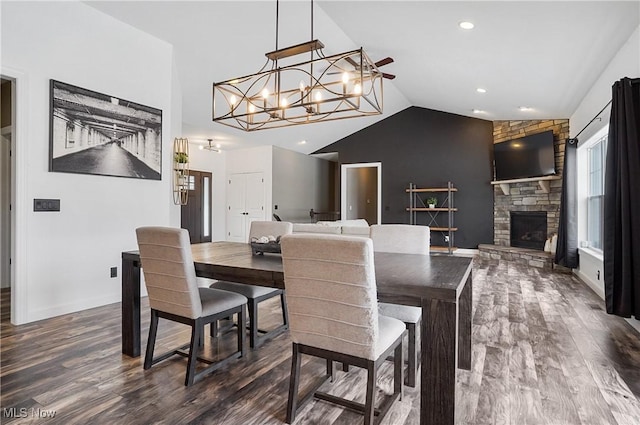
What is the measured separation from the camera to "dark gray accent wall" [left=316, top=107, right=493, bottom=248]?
7.94 metres

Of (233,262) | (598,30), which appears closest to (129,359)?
(233,262)

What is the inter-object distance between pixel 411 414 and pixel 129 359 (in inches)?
74.2

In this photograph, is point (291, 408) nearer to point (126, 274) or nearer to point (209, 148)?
point (126, 274)

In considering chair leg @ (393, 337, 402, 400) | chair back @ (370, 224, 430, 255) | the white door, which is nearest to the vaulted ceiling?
chair back @ (370, 224, 430, 255)

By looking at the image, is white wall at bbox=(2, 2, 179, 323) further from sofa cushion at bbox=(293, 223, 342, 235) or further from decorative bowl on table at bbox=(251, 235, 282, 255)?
decorative bowl on table at bbox=(251, 235, 282, 255)

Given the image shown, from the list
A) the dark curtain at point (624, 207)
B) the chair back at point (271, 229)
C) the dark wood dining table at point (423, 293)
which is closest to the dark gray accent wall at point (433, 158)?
the dark curtain at point (624, 207)

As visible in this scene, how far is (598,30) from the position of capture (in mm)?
3201

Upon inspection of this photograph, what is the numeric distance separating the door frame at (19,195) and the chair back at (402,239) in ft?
9.94

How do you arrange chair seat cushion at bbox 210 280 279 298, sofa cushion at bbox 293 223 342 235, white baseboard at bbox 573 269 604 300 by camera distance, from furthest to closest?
sofa cushion at bbox 293 223 342 235, white baseboard at bbox 573 269 604 300, chair seat cushion at bbox 210 280 279 298

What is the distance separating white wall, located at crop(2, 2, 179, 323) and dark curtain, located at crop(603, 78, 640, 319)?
4620 mm

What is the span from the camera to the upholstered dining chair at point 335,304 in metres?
1.51

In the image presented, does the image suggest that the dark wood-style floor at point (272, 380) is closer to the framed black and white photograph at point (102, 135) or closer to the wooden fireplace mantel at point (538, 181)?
the framed black and white photograph at point (102, 135)

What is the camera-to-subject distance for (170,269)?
6.98 ft

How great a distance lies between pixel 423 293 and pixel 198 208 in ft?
26.1
